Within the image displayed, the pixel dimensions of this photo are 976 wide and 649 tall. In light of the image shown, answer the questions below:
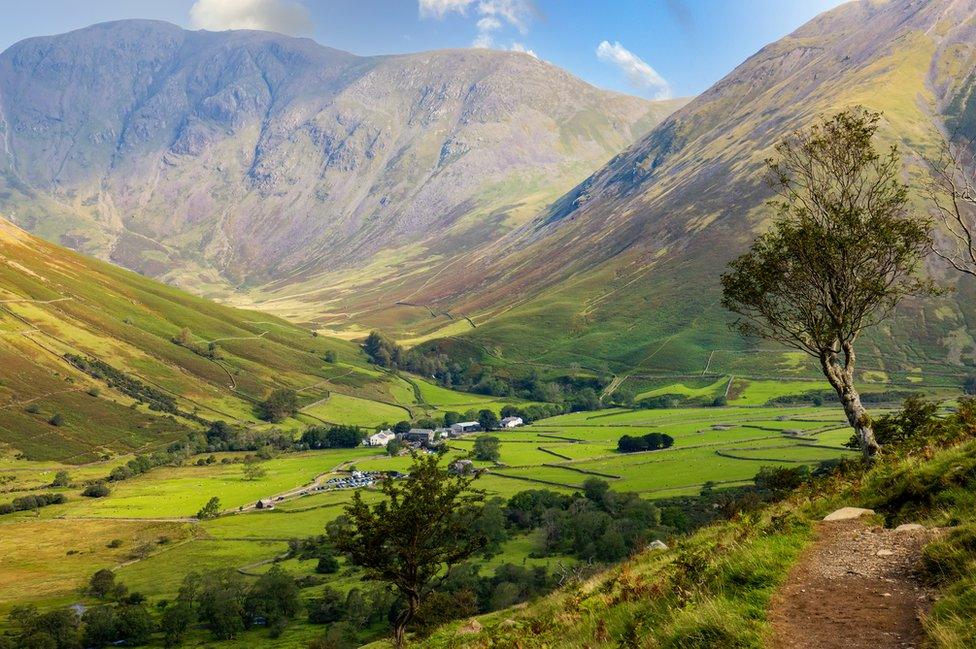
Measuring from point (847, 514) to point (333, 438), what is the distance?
6910 inches

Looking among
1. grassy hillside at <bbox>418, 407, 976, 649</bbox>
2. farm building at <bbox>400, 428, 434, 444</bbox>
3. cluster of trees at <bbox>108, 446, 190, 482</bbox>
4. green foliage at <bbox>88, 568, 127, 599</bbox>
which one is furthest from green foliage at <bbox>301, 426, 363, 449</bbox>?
grassy hillside at <bbox>418, 407, 976, 649</bbox>

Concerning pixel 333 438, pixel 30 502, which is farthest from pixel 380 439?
pixel 30 502

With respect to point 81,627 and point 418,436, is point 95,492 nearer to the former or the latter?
point 81,627

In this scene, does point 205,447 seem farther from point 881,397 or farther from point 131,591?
point 881,397

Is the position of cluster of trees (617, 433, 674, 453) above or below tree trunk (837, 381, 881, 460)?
below

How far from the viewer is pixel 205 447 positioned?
18000 centimetres

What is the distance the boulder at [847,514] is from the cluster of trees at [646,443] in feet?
417

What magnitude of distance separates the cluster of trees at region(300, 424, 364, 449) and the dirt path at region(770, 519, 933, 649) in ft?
570

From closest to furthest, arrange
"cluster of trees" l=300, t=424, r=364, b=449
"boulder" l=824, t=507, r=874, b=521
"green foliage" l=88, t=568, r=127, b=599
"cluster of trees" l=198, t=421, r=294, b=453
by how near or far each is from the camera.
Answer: "boulder" l=824, t=507, r=874, b=521, "green foliage" l=88, t=568, r=127, b=599, "cluster of trees" l=198, t=421, r=294, b=453, "cluster of trees" l=300, t=424, r=364, b=449

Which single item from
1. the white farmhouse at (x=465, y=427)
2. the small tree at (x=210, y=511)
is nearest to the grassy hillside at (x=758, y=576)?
the small tree at (x=210, y=511)

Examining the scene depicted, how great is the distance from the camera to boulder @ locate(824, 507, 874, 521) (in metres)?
18.8

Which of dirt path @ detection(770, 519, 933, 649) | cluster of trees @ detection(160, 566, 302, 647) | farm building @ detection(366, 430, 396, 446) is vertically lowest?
cluster of trees @ detection(160, 566, 302, 647)

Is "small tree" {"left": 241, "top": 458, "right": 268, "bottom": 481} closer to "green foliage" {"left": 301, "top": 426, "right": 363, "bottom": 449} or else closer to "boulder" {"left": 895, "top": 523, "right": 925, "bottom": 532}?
"green foliage" {"left": 301, "top": 426, "right": 363, "bottom": 449}

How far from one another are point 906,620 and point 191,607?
3258 inches
